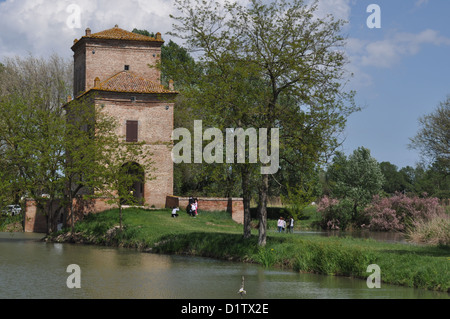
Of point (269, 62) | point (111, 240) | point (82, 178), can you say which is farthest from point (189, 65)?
point (82, 178)

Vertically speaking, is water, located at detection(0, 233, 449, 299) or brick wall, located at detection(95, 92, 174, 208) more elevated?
brick wall, located at detection(95, 92, 174, 208)

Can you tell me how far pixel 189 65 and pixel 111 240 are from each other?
13476 millimetres

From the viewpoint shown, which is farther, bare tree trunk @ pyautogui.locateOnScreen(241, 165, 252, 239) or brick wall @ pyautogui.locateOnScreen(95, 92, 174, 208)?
brick wall @ pyautogui.locateOnScreen(95, 92, 174, 208)

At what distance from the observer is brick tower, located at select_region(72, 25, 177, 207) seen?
48.3 m

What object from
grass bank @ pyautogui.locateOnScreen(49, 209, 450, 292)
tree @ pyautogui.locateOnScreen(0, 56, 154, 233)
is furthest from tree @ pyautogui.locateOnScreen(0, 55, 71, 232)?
grass bank @ pyautogui.locateOnScreen(49, 209, 450, 292)

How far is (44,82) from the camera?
61844 millimetres

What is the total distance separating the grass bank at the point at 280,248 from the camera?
22.1m

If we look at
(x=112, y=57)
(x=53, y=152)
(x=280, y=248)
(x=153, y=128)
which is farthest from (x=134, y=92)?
(x=280, y=248)

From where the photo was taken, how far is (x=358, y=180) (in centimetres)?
6009

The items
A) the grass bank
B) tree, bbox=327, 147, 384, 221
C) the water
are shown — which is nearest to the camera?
the water

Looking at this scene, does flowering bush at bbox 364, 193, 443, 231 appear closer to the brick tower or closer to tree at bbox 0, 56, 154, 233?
the brick tower

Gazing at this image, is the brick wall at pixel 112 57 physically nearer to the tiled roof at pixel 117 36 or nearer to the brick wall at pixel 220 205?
the tiled roof at pixel 117 36

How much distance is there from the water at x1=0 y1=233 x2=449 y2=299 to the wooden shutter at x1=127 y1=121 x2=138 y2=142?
59.6ft

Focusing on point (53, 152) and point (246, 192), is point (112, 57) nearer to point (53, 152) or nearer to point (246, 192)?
point (53, 152)
